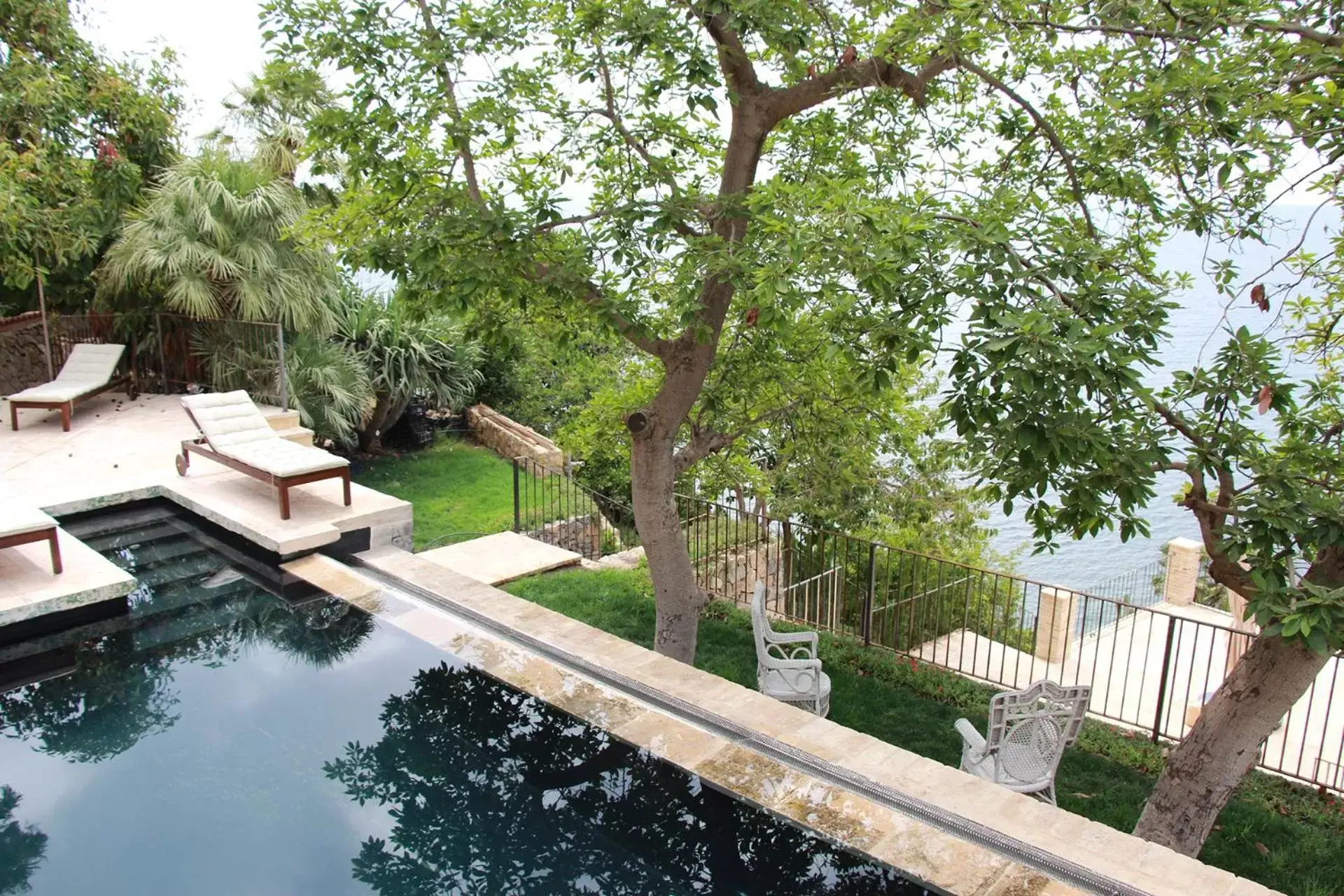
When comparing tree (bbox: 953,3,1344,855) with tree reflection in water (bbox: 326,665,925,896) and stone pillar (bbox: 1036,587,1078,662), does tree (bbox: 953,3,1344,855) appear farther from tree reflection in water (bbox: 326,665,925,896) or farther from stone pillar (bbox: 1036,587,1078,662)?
stone pillar (bbox: 1036,587,1078,662)

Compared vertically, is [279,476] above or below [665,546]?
above

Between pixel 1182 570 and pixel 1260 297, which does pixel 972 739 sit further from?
pixel 1182 570

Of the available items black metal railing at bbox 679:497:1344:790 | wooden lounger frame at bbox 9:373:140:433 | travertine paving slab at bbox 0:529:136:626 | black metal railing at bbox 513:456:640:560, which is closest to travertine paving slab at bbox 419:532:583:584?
black metal railing at bbox 513:456:640:560

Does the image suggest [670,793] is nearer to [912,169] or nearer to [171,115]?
[912,169]

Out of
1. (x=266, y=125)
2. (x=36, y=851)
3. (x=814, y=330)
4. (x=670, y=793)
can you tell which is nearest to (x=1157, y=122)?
(x=814, y=330)

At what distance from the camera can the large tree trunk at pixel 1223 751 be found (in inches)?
A: 198

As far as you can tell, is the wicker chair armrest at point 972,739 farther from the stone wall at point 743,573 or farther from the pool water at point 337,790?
the stone wall at point 743,573

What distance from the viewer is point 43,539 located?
5957 mm

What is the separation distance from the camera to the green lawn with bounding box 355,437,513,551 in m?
10.8

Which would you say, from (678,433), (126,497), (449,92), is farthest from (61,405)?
(678,433)

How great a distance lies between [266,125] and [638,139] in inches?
286

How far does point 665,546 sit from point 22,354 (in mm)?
8993

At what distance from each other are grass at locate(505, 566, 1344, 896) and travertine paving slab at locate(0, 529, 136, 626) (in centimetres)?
311

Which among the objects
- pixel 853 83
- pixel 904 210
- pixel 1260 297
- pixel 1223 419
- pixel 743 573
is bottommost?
pixel 743 573
